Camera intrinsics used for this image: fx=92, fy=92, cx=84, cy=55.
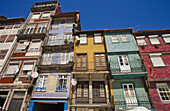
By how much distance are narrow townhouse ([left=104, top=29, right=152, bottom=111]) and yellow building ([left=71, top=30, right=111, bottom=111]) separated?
0.90 meters

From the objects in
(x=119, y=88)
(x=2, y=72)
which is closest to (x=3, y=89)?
(x=2, y=72)

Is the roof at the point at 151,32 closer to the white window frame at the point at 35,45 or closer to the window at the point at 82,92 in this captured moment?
the window at the point at 82,92

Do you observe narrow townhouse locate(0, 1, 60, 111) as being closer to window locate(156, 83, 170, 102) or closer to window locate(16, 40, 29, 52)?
window locate(16, 40, 29, 52)

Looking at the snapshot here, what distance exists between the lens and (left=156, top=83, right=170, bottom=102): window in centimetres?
951

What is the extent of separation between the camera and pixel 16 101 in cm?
1089

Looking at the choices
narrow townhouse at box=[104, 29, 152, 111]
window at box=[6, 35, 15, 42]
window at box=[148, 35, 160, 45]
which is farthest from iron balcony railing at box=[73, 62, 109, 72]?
window at box=[6, 35, 15, 42]

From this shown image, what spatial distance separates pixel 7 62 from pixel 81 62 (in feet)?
36.0

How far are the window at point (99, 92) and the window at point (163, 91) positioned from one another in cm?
580

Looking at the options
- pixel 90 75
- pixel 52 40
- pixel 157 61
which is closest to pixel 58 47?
pixel 52 40

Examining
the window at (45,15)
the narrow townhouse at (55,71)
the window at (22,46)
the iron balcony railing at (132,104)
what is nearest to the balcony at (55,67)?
the narrow townhouse at (55,71)

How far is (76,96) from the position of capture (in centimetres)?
1085

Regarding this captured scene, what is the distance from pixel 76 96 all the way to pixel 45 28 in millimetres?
12589

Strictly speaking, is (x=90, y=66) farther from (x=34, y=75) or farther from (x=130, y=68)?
(x=34, y=75)

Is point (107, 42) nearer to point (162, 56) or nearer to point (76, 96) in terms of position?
point (162, 56)
